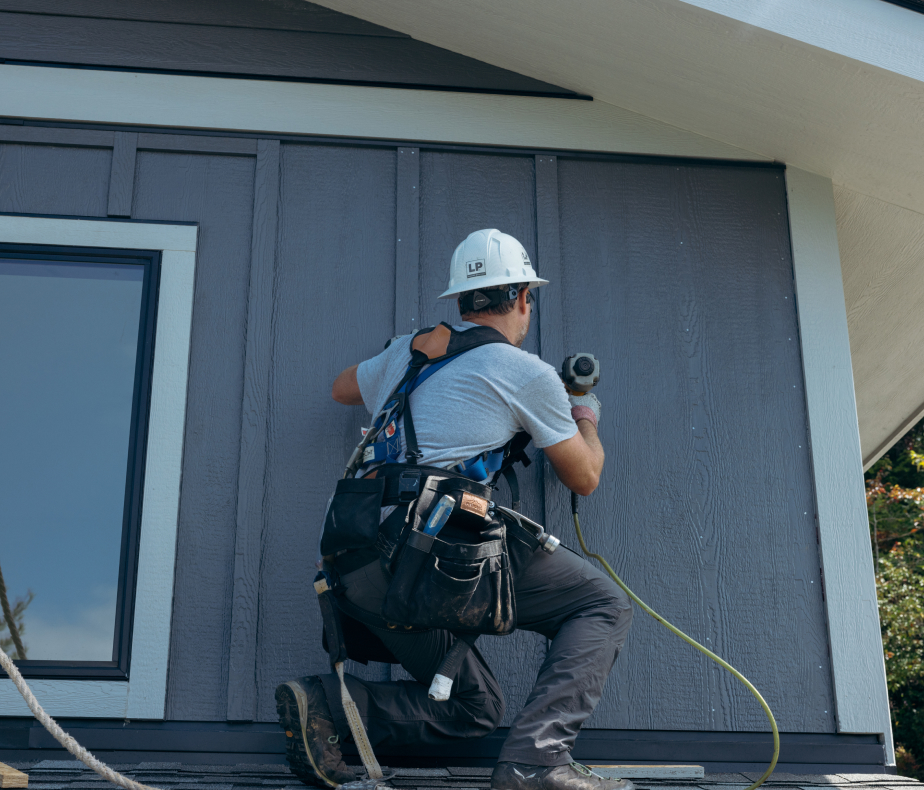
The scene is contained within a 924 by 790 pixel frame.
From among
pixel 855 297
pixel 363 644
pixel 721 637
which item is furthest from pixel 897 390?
pixel 363 644

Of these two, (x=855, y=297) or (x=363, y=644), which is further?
(x=855, y=297)

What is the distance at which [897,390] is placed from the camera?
5859mm

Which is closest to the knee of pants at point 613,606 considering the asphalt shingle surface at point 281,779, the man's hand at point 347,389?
the asphalt shingle surface at point 281,779

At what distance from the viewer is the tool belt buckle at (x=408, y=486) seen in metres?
2.54

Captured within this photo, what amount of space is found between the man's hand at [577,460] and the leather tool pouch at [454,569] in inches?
13.7

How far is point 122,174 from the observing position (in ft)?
11.8

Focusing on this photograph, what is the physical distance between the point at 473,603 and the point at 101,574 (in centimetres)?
161

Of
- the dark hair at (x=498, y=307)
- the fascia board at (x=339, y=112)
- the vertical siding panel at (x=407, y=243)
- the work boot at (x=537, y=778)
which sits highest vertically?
the fascia board at (x=339, y=112)

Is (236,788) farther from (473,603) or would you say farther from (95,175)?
(95,175)

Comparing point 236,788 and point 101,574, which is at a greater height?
point 101,574

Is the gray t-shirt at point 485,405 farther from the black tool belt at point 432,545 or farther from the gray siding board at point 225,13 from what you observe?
the gray siding board at point 225,13

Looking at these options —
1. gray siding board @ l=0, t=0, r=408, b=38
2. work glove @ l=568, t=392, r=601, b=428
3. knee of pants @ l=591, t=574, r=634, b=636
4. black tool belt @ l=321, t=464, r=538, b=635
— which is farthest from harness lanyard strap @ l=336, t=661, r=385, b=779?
gray siding board @ l=0, t=0, r=408, b=38

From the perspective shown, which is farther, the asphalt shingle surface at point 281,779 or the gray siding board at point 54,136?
the gray siding board at point 54,136

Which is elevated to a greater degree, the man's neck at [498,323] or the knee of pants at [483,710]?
the man's neck at [498,323]
